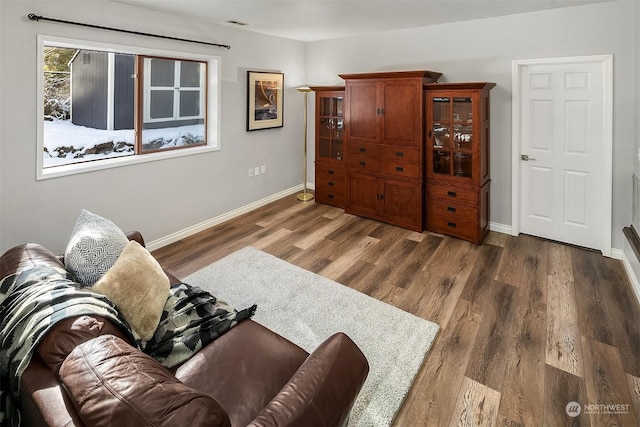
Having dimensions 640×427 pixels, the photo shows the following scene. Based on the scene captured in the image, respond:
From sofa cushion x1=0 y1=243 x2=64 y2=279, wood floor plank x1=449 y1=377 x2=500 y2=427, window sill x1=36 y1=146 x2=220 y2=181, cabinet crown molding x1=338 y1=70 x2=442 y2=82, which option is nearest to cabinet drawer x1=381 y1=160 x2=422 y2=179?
cabinet crown molding x1=338 y1=70 x2=442 y2=82

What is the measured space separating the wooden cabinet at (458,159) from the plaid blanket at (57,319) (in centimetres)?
304

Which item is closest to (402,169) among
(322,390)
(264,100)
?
(264,100)

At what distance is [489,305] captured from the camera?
2.85 metres

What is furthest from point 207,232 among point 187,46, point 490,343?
point 490,343

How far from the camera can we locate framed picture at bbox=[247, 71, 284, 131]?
193 inches

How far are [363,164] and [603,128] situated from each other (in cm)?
257

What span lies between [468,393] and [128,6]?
4234mm

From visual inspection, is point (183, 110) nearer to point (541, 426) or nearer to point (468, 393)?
point (468, 393)

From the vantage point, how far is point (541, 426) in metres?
1.76

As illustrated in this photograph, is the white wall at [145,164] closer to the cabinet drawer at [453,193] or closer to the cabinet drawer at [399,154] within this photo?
the cabinet drawer at [399,154]

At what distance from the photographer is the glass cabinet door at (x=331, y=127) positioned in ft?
17.2

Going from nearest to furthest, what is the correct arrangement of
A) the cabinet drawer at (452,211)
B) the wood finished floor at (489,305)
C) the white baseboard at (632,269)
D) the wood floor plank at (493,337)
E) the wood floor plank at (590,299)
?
1. the wood finished floor at (489,305)
2. the wood floor plank at (493,337)
3. the wood floor plank at (590,299)
4. the white baseboard at (632,269)
5. the cabinet drawer at (452,211)

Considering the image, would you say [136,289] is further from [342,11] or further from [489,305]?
[342,11]

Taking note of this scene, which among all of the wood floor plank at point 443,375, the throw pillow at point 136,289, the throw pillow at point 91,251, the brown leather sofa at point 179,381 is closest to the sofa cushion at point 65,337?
the brown leather sofa at point 179,381
